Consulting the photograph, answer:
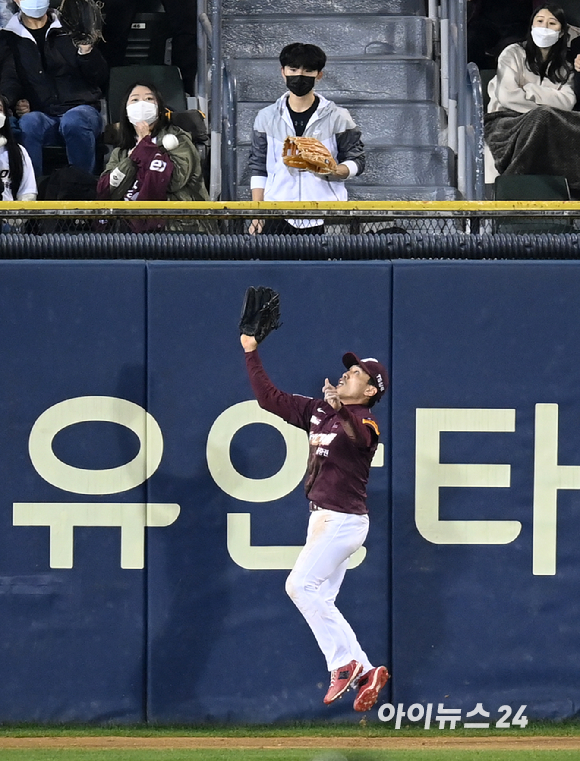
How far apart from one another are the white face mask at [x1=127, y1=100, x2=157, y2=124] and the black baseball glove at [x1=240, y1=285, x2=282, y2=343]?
6.37ft

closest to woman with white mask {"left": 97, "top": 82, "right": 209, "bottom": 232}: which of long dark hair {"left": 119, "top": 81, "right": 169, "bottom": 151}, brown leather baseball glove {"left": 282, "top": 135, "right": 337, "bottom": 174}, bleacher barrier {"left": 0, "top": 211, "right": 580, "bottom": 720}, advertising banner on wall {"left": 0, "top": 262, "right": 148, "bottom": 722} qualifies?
long dark hair {"left": 119, "top": 81, "right": 169, "bottom": 151}

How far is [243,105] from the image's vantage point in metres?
9.28

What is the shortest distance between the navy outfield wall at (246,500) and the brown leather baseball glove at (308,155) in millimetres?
1114

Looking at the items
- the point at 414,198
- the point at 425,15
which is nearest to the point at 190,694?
the point at 414,198

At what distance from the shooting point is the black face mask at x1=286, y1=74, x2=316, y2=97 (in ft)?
25.6

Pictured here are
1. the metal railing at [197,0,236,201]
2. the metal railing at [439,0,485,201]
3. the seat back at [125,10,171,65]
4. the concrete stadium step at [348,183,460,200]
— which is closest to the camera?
the metal railing at [439,0,485,201]

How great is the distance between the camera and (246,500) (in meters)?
6.52

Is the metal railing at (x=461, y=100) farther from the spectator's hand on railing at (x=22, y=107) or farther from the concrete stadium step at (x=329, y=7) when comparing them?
the spectator's hand on railing at (x=22, y=107)

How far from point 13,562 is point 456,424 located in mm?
2316

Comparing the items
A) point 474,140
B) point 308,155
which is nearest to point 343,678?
point 308,155

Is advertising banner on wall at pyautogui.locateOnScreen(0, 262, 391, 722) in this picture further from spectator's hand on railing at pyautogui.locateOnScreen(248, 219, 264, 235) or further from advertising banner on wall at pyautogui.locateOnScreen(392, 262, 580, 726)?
spectator's hand on railing at pyautogui.locateOnScreen(248, 219, 264, 235)

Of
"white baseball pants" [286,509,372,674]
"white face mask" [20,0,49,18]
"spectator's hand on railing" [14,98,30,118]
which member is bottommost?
"white baseball pants" [286,509,372,674]

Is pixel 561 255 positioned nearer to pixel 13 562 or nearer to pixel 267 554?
pixel 267 554

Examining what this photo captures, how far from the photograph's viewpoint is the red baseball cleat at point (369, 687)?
623 cm
